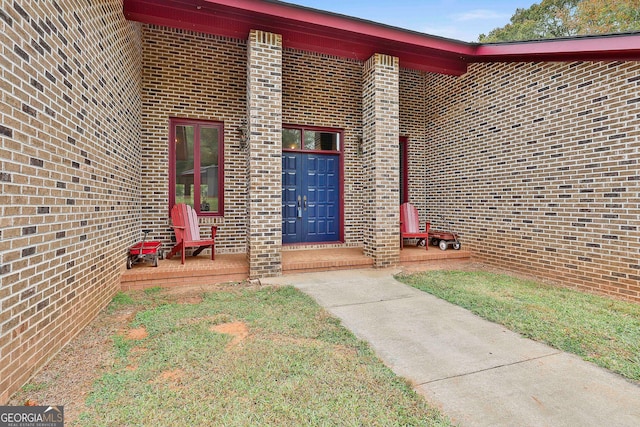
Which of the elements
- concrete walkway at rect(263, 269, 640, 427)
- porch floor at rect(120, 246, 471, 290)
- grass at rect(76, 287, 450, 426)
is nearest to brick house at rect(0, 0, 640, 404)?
porch floor at rect(120, 246, 471, 290)

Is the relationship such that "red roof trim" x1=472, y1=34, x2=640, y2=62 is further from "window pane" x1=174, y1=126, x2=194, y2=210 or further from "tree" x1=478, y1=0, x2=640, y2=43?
"tree" x1=478, y1=0, x2=640, y2=43

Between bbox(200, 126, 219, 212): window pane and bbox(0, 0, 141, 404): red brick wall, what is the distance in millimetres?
2226

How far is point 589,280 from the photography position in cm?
452

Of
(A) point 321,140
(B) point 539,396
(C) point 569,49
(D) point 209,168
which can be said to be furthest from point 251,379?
(C) point 569,49

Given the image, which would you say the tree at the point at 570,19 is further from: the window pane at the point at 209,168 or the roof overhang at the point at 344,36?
the window pane at the point at 209,168

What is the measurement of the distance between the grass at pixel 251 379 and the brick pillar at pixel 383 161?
9.23 ft

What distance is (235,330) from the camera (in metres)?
2.96

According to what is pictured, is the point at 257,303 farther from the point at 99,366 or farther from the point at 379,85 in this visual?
the point at 379,85

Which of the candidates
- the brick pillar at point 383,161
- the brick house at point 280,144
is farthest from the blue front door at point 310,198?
the brick pillar at point 383,161

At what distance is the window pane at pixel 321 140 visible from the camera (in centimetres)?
715

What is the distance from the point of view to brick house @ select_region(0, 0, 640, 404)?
2309 mm

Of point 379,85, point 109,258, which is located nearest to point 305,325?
point 109,258

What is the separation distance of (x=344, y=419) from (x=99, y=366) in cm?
188

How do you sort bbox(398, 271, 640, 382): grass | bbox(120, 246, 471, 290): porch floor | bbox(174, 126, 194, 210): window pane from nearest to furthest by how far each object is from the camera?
bbox(398, 271, 640, 382): grass → bbox(120, 246, 471, 290): porch floor → bbox(174, 126, 194, 210): window pane
